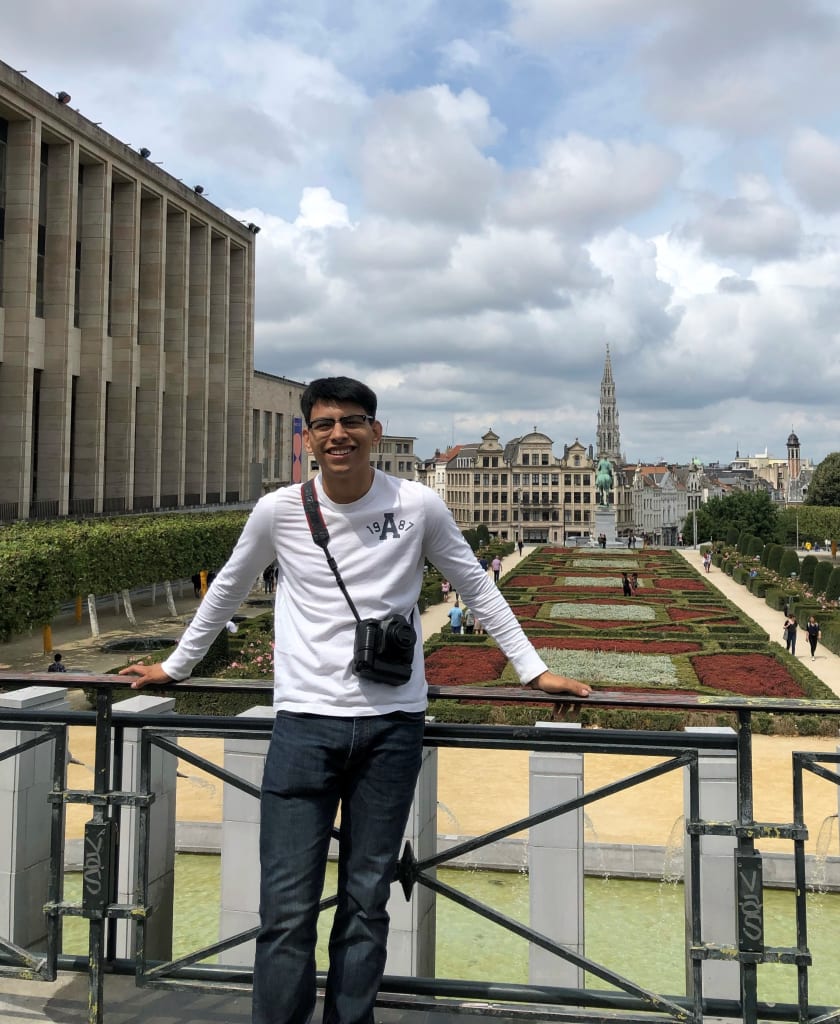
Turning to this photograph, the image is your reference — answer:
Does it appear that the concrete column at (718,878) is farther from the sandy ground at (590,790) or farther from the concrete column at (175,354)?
the concrete column at (175,354)

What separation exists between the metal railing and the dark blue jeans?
13.3 inches

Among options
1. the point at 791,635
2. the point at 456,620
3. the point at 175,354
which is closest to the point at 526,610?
the point at 456,620

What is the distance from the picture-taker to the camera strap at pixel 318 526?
3.10 metres

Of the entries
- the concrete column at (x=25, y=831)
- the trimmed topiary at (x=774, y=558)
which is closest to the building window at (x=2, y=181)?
the concrete column at (x=25, y=831)

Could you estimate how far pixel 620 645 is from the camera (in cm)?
2673

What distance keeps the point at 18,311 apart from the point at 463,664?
807 inches

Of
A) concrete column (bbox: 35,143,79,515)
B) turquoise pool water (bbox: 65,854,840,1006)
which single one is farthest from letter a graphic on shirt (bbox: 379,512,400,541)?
concrete column (bbox: 35,143,79,515)

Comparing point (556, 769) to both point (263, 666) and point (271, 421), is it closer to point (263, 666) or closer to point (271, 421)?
point (263, 666)

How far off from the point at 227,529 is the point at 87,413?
793cm

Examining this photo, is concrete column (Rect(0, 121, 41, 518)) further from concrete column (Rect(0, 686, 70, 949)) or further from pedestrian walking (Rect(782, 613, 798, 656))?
concrete column (Rect(0, 686, 70, 949))

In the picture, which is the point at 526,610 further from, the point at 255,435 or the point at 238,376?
the point at 255,435

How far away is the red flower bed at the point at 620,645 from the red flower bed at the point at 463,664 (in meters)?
1.99

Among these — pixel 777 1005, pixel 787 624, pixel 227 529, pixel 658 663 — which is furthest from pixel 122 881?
pixel 227 529

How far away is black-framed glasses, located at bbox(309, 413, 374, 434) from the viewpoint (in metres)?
3.25
